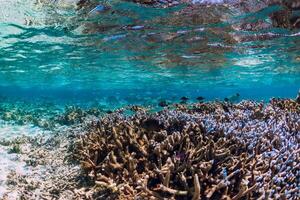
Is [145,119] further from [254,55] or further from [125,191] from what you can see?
[254,55]

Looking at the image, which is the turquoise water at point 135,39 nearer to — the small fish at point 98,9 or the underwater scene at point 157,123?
the underwater scene at point 157,123

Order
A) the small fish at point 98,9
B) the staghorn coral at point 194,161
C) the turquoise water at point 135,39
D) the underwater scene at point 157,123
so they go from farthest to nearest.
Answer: the turquoise water at point 135,39 → the small fish at point 98,9 → the underwater scene at point 157,123 → the staghorn coral at point 194,161

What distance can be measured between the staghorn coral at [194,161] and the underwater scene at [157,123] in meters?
0.02

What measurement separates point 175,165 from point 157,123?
2719 mm

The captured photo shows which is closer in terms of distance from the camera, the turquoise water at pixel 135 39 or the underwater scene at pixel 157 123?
the underwater scene at pixel 157 123

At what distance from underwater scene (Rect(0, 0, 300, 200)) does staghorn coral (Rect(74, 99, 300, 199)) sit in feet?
0.08

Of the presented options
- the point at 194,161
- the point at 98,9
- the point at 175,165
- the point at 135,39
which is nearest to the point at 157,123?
the point at 194,161

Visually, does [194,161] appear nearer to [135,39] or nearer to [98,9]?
[98,9]

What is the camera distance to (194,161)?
5.57m

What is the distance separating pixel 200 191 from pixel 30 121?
15186 millimetres

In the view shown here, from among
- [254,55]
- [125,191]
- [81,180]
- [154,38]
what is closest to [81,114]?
[154,38]

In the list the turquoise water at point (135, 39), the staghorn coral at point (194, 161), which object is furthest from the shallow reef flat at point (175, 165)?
the turquoise water at point (135, 39)

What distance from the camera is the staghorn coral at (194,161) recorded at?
16.2 ft

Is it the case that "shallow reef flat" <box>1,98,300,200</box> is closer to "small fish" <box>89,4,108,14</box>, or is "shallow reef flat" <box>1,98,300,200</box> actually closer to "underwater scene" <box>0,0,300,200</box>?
"underwater scene" <box>0,0,300,200</box>
